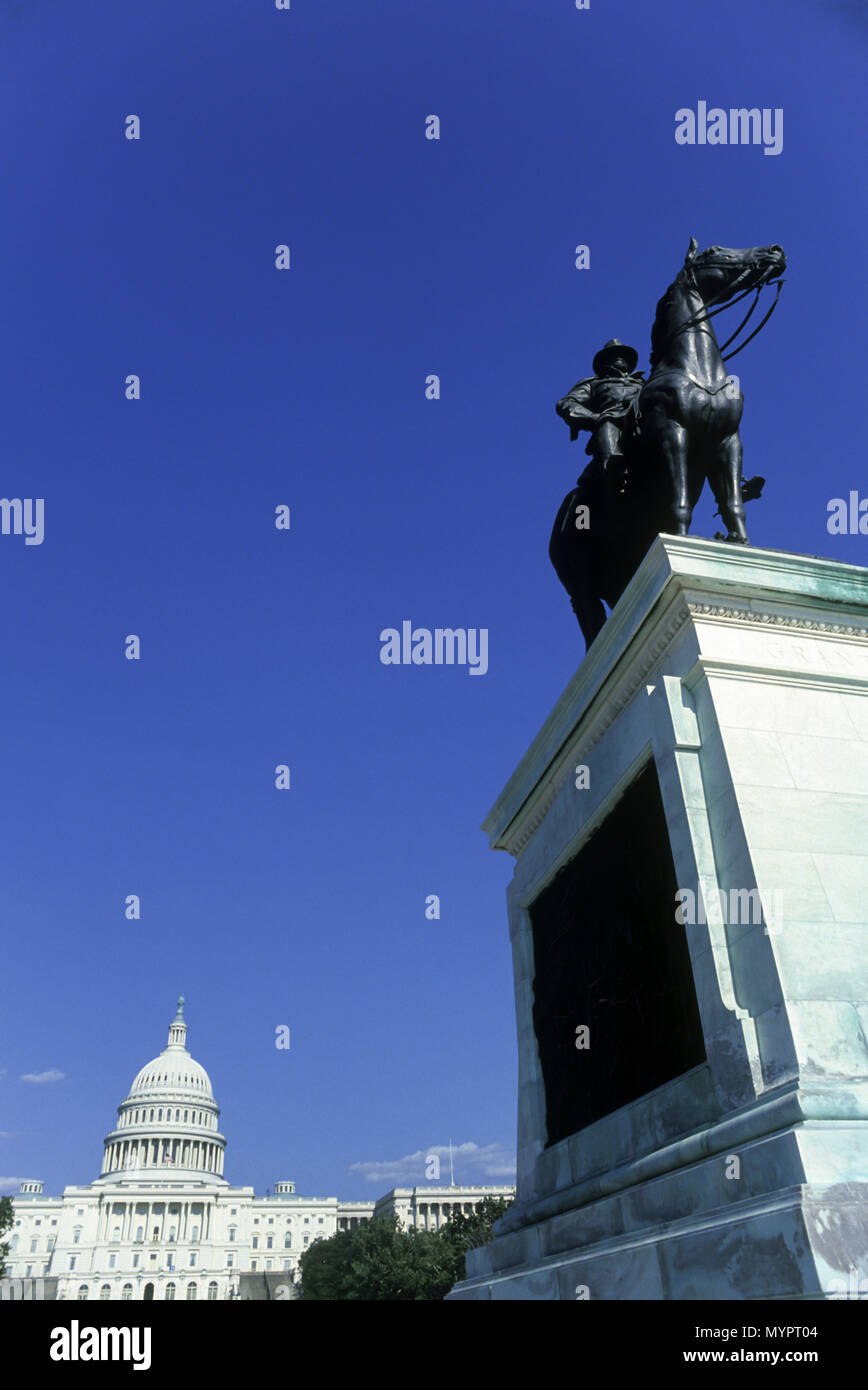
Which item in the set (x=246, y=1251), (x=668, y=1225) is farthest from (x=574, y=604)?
(x=246, y=1251)

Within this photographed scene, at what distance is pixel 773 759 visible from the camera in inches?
254

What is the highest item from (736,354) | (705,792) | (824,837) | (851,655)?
(736,354)

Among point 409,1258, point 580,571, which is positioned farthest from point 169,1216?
point 580,571

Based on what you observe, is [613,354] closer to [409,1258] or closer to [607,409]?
A: [607,409]

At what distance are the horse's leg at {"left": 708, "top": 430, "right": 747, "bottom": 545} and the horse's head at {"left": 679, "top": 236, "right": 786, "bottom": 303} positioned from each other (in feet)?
4.94

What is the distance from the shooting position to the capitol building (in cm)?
14725

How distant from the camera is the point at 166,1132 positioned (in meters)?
156

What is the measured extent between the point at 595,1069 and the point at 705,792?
8.37 feet

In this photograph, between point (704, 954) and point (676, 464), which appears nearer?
point (704, 954)

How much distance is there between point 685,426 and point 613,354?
126 inches
